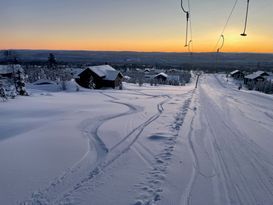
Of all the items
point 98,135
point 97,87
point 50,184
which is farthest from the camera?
point 97,87

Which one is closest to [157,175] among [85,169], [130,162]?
[130,162]

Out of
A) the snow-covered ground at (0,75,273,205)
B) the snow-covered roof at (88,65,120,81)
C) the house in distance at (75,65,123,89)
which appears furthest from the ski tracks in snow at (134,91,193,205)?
the snow-covered roof at (88,65,120,81)

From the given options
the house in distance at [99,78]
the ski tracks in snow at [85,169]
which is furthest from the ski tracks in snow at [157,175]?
the house in distance at [99,78]

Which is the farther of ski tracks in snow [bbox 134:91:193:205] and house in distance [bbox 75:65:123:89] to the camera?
house in distance [bbox 75:65:123:89]

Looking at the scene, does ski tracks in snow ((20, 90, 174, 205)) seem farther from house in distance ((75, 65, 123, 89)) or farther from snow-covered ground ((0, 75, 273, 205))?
house in distance ((75, 65, 123, 89))

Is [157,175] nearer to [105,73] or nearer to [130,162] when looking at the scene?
[130,162]

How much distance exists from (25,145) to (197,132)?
6.69 m

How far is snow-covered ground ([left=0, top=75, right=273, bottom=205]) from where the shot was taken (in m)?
5.91

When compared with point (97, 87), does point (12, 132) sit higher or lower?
higher

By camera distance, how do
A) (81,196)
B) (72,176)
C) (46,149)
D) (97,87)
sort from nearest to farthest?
1. (81,196)
2. (72,176)
3. (46,149)
4. (97,87)

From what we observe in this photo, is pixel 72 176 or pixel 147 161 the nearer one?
pixel 72 176

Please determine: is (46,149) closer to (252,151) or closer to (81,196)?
(81,196)

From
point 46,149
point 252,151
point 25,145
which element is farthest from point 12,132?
point 252,151

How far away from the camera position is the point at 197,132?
11969 mm
